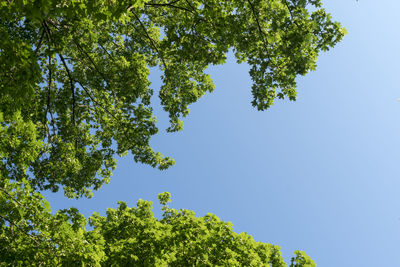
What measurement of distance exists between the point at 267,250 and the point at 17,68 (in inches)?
491

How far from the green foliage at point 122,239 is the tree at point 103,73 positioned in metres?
0.09

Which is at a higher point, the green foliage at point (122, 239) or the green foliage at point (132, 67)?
the green foliage at point (132, 67)

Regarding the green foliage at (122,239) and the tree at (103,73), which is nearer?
the tree at (103,73)

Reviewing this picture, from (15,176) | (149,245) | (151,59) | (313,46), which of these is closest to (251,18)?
(313,46)

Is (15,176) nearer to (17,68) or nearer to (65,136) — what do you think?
(65,136)

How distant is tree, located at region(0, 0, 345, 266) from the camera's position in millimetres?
6530

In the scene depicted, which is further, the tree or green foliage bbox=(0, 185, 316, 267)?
green foliage bbox=(0, 185, 316, 267)

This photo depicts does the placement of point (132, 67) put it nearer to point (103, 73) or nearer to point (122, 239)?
point (103, 73)

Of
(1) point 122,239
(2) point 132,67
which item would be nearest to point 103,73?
(2) point 132,67

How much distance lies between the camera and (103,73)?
514 inches

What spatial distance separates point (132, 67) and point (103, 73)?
133cm

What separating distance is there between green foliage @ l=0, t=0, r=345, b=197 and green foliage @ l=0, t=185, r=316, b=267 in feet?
6.41

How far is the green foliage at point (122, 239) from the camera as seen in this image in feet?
29.7

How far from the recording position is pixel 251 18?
32.4ft
